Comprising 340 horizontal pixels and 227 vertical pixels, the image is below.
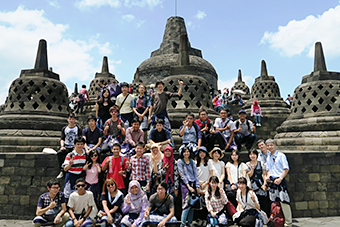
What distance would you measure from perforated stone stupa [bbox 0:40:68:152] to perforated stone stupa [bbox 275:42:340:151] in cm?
722

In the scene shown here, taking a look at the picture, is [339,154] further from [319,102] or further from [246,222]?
[246,222]

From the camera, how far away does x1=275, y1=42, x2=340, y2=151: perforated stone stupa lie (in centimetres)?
752

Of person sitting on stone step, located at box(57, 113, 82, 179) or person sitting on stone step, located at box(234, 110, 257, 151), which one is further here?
person sitting on stone step, located at box(234, 110, 257, 151)

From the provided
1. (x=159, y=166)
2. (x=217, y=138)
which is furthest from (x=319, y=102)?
(x=159, y=166)

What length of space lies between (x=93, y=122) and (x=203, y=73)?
19191 mm

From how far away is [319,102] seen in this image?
8.20 m

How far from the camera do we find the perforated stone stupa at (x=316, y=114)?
296 inches

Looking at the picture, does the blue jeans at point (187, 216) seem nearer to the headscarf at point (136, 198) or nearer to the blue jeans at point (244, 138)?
the headscarf at point (136, 198)

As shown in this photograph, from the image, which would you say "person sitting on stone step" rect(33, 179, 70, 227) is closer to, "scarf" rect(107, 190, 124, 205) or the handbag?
"scarf" rect(107, 190, 124, 205)

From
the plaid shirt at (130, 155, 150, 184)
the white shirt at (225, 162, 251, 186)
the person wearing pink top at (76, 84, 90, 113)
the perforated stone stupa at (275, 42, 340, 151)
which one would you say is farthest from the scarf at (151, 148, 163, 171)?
the person wearing pink top at (76, 84, 90, 113)

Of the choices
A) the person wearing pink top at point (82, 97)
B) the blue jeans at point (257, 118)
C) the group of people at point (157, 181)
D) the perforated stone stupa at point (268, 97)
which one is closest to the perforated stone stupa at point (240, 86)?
the perforated stone stupa at point (268, 97)

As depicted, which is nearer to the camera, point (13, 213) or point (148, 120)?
point (13, 213)

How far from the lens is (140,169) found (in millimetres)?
4980

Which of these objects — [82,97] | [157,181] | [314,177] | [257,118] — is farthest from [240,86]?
[157,181]
